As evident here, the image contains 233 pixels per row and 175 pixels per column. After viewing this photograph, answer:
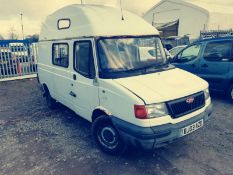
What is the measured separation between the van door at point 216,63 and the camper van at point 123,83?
2564mm

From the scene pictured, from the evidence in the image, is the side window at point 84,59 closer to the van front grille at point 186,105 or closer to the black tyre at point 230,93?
the van front grille at point 186,105

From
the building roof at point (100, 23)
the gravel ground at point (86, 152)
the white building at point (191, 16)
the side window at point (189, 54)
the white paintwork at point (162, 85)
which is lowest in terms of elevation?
the gravel ground at point (86, 152)

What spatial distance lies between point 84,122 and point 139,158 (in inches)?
79.3

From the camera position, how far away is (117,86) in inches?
127

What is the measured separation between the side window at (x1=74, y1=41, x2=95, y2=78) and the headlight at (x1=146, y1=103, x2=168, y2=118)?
1212 millimetres

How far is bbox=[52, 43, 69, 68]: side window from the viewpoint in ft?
15.1

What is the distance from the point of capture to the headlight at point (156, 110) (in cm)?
297

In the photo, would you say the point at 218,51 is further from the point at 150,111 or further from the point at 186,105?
the point at 150,111

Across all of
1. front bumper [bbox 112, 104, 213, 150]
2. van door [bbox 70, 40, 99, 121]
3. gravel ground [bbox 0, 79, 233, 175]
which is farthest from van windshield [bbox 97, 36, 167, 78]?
gravel ground [bbox 0, 79, 233, 175]

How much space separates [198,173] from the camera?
318cm

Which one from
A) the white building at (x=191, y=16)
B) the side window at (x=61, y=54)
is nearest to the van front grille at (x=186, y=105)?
the side window at (x=61, y=54)

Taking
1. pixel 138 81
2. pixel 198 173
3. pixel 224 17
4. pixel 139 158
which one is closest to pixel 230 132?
pixel 198 173

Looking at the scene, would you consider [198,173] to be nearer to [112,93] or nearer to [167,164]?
[167,164]

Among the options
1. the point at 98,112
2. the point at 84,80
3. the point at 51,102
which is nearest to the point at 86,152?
the point at 98,112
